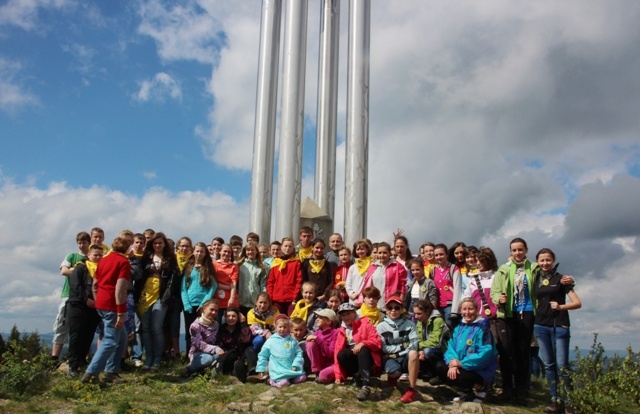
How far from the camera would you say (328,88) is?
968 inches

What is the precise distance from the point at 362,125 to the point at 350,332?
13301mm

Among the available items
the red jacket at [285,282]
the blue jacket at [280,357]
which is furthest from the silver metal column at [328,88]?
the blue jacket at [280,357]

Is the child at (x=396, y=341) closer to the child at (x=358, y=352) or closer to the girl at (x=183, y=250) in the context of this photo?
the child at (x=358, y=352)

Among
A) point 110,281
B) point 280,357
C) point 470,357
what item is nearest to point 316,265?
point 280,357

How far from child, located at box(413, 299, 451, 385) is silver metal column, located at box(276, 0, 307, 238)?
11915 mm

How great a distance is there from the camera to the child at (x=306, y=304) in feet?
30.4

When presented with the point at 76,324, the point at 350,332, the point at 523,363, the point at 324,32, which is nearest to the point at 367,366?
the point at 350,332

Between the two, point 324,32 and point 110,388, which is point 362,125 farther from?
point 110,388

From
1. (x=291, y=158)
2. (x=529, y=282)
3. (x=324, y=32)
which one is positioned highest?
(x=324, y=32)

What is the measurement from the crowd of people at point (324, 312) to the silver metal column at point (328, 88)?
1380 centimetres

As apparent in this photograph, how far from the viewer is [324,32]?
80.5 ft

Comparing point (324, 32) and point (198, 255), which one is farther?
point (324, 32)

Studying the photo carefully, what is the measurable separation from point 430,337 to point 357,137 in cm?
1309

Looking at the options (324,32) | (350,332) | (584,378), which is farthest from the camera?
(324,32)
